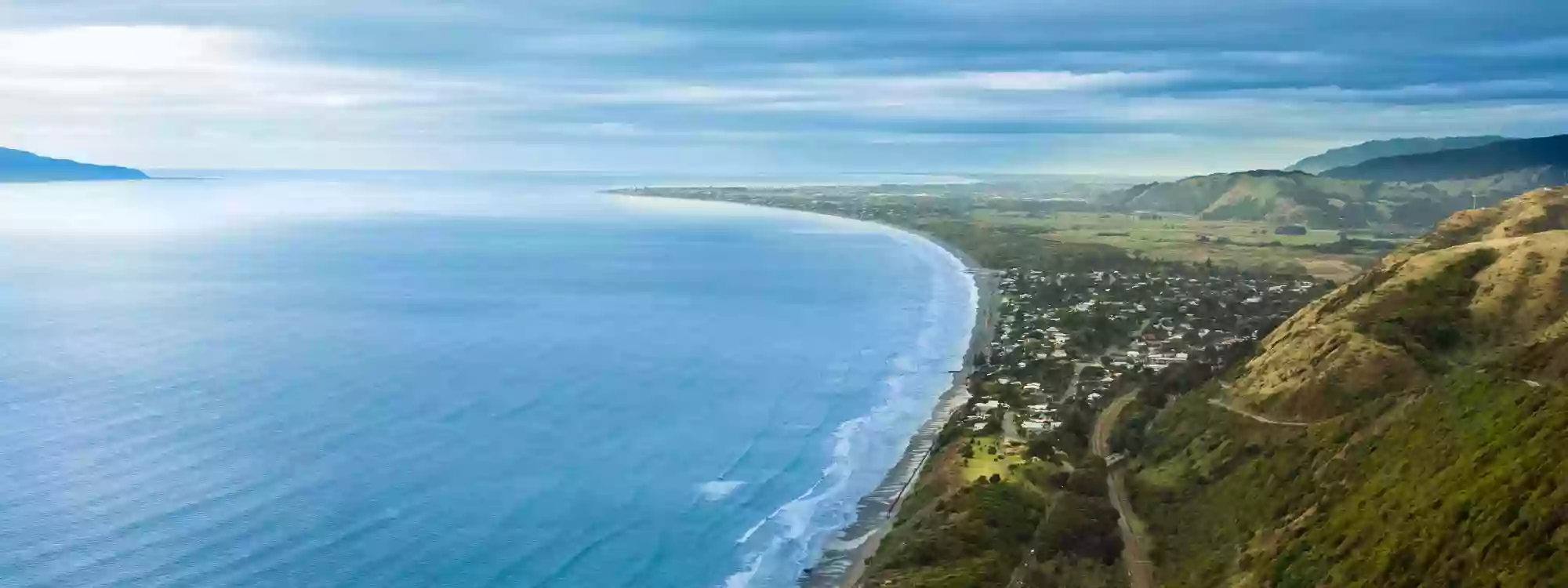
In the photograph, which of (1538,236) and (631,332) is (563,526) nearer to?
(1538,236)

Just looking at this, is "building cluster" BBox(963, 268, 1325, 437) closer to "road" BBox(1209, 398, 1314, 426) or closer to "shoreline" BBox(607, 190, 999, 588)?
"shoreline" BBox(607, 190, 999, 588)

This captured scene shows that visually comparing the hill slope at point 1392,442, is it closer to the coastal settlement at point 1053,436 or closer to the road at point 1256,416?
the road at point 1256,416

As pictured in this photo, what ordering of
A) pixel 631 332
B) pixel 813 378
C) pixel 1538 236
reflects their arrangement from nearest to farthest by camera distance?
pixel 1538 236 → pixel 813 378 → pixel 631 332

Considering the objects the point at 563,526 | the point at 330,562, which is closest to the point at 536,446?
the point at 563,526

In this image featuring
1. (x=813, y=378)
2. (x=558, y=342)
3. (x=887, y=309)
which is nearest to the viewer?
(x=813, y=378)

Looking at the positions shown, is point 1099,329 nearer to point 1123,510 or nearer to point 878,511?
point 878,511

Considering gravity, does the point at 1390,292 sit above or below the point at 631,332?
above

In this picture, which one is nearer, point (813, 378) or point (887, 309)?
point (813, 378)
